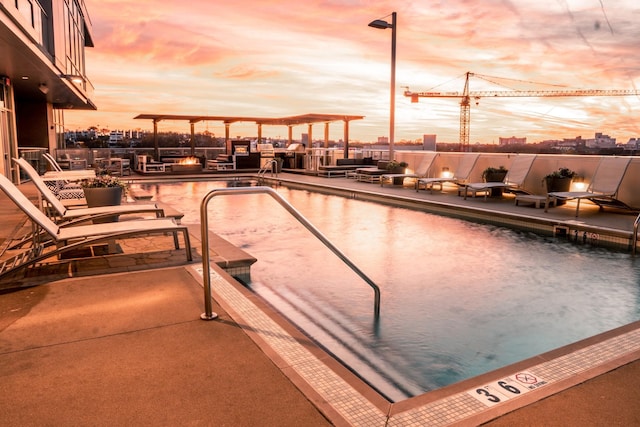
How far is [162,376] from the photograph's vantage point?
2191 mm

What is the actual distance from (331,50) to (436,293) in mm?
13907

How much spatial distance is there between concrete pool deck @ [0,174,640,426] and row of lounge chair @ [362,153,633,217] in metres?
6.89

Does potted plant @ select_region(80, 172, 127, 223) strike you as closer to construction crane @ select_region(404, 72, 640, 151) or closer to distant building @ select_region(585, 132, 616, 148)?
distant building @ select_region(585, 132, 616, 148)

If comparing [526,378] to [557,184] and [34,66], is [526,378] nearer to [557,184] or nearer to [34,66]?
[557,184]

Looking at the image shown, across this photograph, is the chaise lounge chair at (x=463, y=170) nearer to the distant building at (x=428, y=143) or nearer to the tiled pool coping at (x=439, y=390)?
the tiled pool coping at (x=439, y=390)

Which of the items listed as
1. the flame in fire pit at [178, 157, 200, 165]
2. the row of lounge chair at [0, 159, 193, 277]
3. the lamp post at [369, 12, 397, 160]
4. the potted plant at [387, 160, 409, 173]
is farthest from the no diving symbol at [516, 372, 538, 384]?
the flame in fire pit at [178, 157, 200, 165]

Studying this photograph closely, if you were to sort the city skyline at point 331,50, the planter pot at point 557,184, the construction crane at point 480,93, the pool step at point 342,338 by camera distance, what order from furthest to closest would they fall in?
the construction crane at point 480,93
the city skyline at point 331,50
the planter pot at point 557,184
the pool step at point 342,338

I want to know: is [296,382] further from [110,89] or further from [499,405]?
[110,89]

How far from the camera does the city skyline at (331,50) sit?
1334 cm

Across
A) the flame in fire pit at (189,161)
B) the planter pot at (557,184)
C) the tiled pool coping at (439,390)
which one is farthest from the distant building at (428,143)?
the tiled pool coping at (439,390)

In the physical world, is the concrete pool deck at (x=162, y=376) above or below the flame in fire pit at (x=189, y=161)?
below

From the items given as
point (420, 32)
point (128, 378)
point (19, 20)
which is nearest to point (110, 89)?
point (420, 32)

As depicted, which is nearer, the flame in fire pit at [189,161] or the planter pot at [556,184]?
the planter pot at [556,184]

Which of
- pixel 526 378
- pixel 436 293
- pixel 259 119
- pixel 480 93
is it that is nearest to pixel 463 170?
pixel 436 293
